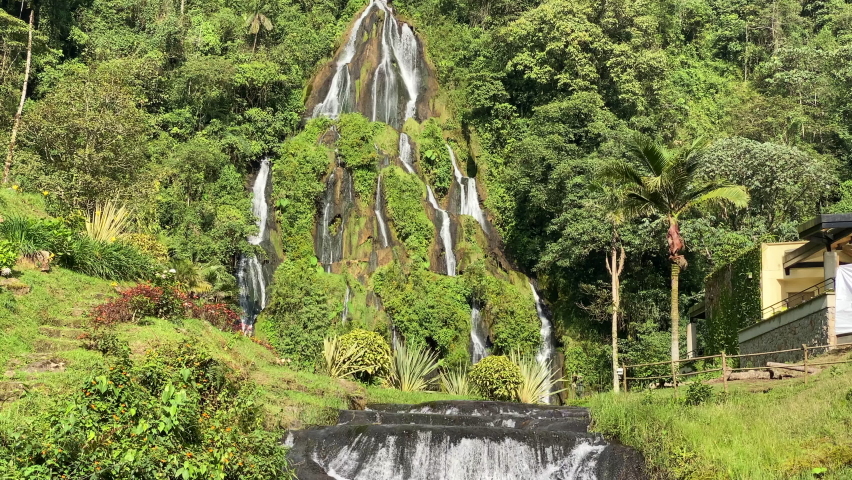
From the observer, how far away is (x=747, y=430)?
519 inches

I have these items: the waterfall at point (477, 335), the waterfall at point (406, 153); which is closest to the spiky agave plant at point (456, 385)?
the waterfall at point (477, 335)

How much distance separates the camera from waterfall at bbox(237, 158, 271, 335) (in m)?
30.4

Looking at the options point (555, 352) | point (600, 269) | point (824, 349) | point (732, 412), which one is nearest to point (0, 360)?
point (732, 412)

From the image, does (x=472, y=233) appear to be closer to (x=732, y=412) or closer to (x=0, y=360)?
A: (x=732, y=412)

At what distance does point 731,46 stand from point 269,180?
30.0 m

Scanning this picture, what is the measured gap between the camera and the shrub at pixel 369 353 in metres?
22.1

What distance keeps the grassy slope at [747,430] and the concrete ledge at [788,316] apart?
349cm

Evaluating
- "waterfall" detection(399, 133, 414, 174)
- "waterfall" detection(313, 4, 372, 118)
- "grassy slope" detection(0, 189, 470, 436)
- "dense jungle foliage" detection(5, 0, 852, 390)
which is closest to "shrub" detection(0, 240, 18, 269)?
"grassy slope" detection(0, 189, 470, 436)

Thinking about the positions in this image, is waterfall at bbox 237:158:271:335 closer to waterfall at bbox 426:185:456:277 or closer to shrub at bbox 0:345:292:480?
waterfall at bbox 426:185:456:277

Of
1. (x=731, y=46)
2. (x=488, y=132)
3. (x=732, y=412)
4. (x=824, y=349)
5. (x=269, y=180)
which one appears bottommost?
(x=732, y=412)

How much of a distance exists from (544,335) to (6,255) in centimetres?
1964

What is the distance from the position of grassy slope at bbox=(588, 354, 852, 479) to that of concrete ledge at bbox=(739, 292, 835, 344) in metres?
3.49

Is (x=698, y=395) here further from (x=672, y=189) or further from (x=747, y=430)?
(x=672, y=189)

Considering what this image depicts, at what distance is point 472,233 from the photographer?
33.4 m
